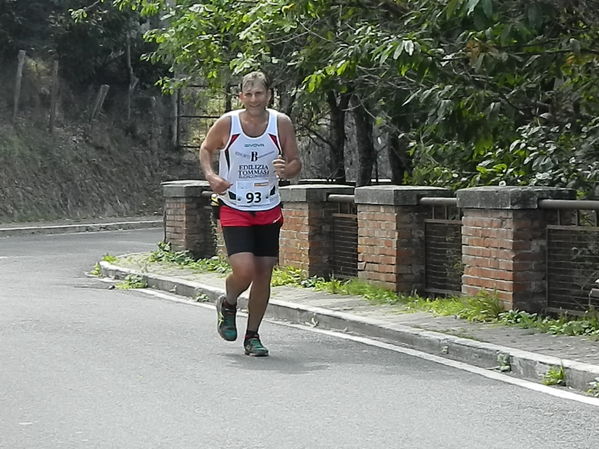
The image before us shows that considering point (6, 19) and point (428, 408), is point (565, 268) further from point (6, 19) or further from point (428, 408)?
point (6, 19)

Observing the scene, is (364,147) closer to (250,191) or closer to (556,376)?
(250,191)

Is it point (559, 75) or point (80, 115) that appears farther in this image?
point (80, 115)

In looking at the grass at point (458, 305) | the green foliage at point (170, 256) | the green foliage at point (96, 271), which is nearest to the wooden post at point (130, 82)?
the green foliage at point (96, 271)

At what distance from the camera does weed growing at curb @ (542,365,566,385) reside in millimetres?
8625

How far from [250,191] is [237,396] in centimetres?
210

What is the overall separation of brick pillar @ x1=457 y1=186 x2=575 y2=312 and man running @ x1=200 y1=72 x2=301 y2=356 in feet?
8.09

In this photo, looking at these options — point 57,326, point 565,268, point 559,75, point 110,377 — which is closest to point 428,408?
point 110,377

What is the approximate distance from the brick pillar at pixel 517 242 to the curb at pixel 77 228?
18.2m

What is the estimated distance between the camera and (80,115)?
35.8 meters

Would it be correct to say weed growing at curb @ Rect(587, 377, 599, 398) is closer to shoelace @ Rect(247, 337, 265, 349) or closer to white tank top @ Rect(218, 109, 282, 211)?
shoelace @ Rect(247, 337, 265, 349)

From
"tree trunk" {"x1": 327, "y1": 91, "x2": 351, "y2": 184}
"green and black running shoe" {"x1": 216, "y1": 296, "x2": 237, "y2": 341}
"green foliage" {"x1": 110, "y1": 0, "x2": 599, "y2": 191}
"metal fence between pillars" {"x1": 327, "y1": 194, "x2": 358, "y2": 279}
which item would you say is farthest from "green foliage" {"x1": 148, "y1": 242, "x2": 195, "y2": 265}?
"green and black running shoe" {"x1": 216, "y1": 296, "x2": 237, "y2": 341}

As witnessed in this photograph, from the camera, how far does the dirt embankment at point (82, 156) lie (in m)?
32.3

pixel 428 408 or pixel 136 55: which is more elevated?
pixel 136 55

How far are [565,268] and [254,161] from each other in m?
3.16
